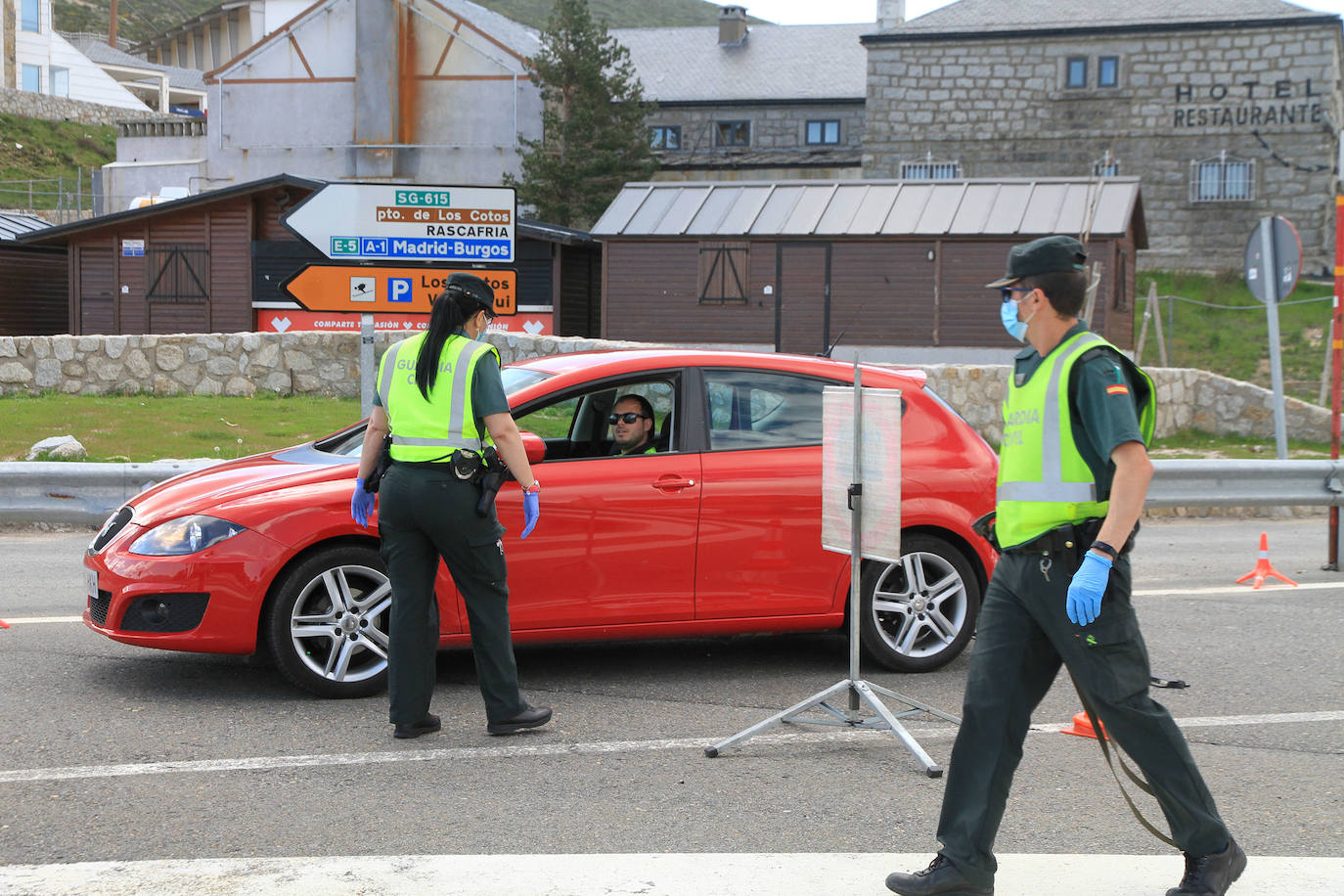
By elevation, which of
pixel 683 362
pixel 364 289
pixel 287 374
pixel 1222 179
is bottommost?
pixel 683 362

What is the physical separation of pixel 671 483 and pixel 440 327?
141 cm

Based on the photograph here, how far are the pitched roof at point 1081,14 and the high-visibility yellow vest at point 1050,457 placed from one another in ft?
131

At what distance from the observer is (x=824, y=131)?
150ft

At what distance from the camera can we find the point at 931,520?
6410 mm

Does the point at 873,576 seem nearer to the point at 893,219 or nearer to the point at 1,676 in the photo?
the point at 1,676

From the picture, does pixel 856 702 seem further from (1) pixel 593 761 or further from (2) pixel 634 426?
(2) pixel 634 426

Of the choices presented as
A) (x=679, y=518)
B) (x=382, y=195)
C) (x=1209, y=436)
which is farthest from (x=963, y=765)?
(x=1209, y=436)

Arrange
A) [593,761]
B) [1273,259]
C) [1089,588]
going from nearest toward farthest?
[1089,588] < [593,761] < [1273,259]

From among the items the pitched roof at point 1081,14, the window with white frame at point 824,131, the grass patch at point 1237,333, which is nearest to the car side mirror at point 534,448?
the grass patch at point 1237,333

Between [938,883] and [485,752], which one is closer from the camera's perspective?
Answer: [938,883]

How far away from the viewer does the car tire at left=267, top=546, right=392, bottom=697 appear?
5.70 metres

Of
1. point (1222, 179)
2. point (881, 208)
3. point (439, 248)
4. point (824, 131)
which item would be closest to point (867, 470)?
point (439, 248)

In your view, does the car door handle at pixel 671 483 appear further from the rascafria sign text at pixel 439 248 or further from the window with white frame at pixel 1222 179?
the window with white frame at pixel 1222 179

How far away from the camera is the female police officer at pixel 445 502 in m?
5.13
